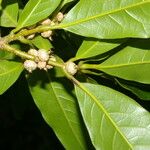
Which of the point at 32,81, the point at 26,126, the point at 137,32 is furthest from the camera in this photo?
the point at 26,126

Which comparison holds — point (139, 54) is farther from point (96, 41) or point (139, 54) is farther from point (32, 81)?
point (32, 81)

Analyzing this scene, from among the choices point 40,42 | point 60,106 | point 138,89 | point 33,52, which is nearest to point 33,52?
point 33,52

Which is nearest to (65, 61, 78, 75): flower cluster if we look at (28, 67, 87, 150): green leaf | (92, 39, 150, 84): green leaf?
(92, 39, 150, 84): green leaf

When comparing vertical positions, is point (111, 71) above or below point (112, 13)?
below

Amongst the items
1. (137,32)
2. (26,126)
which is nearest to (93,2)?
(137,32)

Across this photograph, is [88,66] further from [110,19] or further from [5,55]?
[5,55]

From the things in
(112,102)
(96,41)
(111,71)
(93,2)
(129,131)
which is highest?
(93,2)

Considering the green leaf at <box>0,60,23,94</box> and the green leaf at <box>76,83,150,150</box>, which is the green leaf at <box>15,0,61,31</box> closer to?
the green leaf at <box>0,60,23,94</box>
